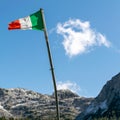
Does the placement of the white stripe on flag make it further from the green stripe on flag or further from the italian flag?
the green stripe on flag

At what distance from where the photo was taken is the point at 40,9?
69.2 ft

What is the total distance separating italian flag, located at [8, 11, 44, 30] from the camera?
69.6ft

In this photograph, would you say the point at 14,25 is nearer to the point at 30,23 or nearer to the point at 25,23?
the point at 25,23

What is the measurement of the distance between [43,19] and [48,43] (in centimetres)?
144

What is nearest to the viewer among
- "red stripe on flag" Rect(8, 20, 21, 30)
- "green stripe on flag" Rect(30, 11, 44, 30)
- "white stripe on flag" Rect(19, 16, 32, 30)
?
"green stripe on flag" Rect(30, 11, 44, 30)

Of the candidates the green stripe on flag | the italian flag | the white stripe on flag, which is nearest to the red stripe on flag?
the italian flag

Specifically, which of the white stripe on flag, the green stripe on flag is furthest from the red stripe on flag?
the green stripe on flag

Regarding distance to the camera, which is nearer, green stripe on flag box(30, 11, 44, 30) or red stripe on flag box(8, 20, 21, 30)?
green stripe on flag box(30, 11, 44, 30)

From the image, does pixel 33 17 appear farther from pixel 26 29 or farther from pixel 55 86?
pixel 55 86

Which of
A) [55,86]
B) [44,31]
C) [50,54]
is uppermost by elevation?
[44,31]

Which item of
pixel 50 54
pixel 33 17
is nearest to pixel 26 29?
pixel 33 17

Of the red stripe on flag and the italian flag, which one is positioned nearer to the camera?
the italian flag

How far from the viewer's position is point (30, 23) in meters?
21.5

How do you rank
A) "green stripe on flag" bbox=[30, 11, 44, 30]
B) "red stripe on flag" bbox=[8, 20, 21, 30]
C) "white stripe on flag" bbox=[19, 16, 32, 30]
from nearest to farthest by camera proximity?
"green stripe on flag" bbox=[30, 11, 44, 30] → "white stripe on flag" bbox=[19, 16, 32, 30] → "red stripe on flag" bbox=[8, 20, 21, 30]
